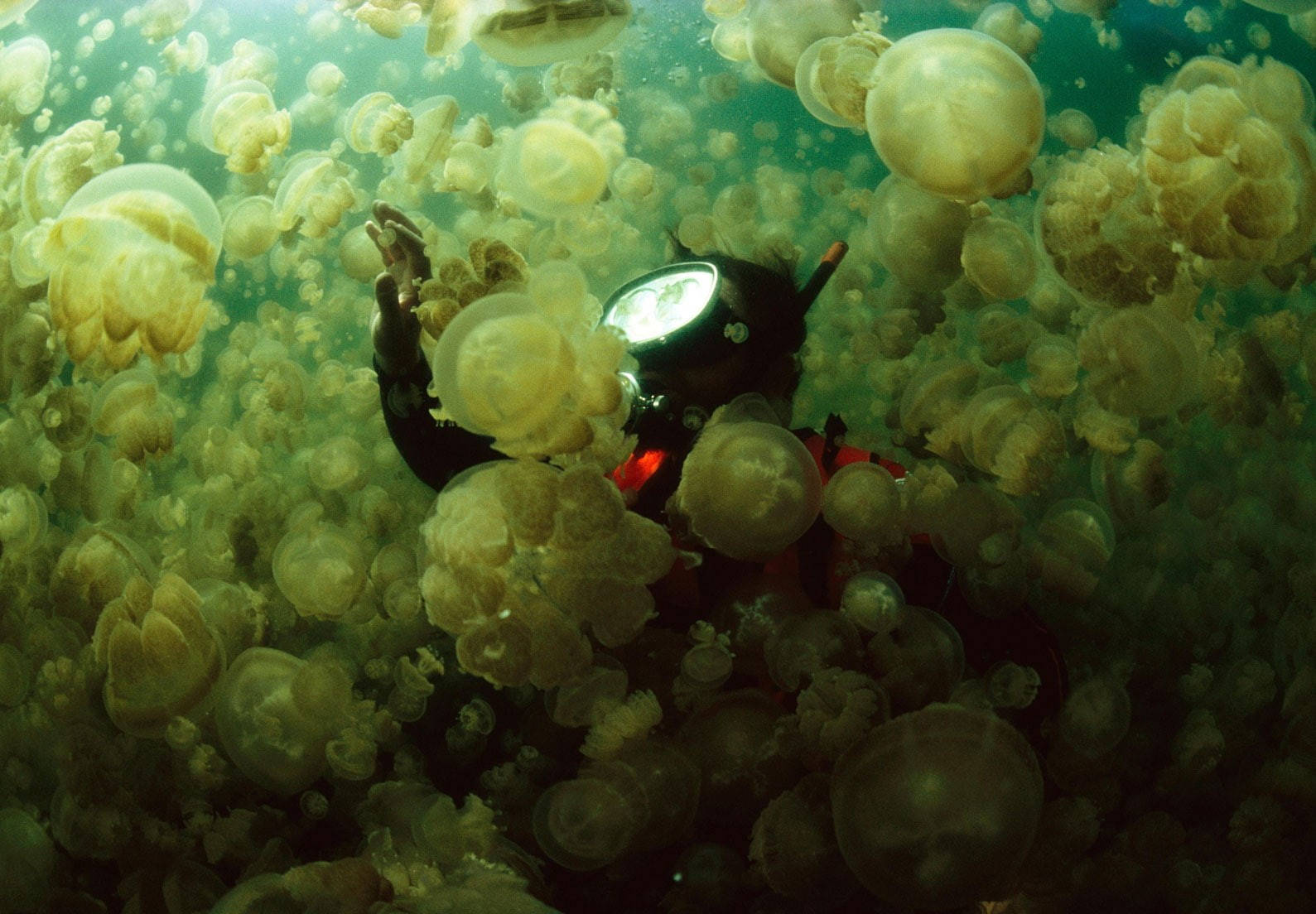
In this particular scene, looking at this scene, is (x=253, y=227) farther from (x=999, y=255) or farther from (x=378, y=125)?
(x=999, y=255)

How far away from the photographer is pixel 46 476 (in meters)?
2.73

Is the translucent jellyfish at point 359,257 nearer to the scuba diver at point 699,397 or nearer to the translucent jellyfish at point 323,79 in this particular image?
the translucent jellyfish at point 323,79

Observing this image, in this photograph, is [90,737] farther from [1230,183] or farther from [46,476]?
[1230,183]

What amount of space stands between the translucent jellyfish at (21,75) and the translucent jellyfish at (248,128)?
2.72 ft

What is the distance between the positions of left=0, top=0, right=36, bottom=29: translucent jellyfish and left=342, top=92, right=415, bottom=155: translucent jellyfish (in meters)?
0.98

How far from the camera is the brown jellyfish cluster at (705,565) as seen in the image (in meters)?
1.86

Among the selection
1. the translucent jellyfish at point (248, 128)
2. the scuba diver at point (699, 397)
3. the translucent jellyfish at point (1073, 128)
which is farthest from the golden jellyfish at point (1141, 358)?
the translucent jellyfish at point (248, 128)

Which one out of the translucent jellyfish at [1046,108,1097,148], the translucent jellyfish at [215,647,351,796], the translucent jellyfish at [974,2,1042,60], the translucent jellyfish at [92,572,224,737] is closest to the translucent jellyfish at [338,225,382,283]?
the translucent jellyfish at [92,572,224,737]

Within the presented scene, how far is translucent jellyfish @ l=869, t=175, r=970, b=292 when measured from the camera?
8.10ft

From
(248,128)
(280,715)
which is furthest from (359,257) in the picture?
(280,715)

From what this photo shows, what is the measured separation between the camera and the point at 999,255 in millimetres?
2340

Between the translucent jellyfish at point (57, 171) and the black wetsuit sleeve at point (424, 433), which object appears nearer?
the black wetsuit sleeve at point (424, 433)

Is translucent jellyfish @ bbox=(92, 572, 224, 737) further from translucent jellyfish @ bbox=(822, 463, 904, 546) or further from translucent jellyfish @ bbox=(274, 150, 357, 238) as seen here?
translucent jellyfish @ bbox=(822, 463, 904, 546)

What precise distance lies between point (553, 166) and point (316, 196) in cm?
103
